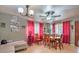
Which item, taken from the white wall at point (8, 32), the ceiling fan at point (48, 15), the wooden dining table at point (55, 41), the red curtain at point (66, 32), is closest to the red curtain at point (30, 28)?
the white wall at point (8, 32)

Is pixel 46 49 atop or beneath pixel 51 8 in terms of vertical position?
beneath

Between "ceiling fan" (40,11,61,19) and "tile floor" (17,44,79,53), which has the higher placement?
"ceiling fan" (40,11,61,19)

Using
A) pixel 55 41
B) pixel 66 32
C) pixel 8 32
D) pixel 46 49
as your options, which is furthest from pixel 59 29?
pixel 8 32

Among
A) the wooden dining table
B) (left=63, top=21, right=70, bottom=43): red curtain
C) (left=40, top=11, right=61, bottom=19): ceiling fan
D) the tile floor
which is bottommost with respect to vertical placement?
the tile floor

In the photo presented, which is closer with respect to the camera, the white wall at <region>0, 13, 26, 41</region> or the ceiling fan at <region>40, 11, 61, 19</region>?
the white wall at <region>0, 13, 26, 41</region>

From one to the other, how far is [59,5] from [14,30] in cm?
102

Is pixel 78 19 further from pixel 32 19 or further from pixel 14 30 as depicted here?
pixel 14 30

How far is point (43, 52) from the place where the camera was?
2.24m

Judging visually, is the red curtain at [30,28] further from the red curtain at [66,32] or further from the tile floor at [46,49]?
the red curtain at [66,32]

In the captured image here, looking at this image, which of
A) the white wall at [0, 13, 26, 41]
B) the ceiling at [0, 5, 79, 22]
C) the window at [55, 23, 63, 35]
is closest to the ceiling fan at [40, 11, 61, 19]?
the ceiling at [0, 5, 79, 22]

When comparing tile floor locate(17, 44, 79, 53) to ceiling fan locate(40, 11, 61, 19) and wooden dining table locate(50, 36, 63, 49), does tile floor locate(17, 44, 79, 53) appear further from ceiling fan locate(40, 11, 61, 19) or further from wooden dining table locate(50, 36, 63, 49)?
ceiling fan locate(40, 11, 61, 19)

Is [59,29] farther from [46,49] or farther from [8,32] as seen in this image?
[8,32]
